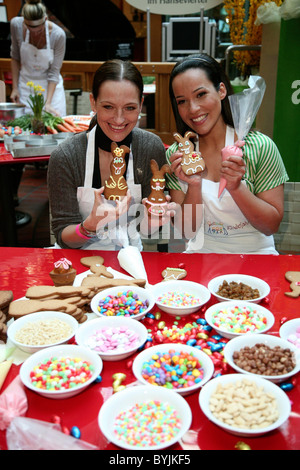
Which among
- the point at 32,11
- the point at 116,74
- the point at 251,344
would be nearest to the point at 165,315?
the point at 251,344

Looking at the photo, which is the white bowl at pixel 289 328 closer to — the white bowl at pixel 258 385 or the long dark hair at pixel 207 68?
the white bowl at pixel 258 385

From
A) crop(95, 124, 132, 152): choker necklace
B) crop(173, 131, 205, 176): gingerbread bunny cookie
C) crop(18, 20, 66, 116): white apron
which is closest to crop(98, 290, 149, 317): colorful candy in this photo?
crop(173, 131, 205, 176): gingerbread bunny cookie

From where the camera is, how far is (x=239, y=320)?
4.93ft

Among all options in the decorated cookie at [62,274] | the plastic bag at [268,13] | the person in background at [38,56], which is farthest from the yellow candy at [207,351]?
the person in background at [38,56]

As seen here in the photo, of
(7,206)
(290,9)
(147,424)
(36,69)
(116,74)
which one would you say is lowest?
(7,206)

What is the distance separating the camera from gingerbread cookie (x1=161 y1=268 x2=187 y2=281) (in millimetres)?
1835

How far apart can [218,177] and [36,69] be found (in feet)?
11.9

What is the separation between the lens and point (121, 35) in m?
8.49

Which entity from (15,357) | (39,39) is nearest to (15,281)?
(15,357)

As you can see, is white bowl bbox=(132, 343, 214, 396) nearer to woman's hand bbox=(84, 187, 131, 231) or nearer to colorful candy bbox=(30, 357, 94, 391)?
colorful candy bbox=(30, 357, 94, 391)

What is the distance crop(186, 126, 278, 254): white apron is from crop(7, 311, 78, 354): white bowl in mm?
1133

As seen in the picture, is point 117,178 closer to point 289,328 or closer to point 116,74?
point 116,74

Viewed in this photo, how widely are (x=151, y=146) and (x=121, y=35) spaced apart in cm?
690

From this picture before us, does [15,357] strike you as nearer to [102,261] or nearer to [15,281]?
[15,281]
